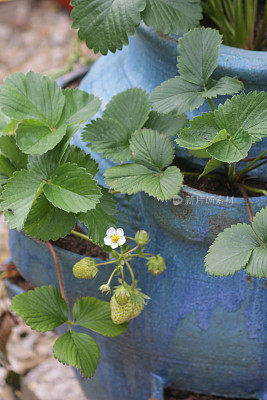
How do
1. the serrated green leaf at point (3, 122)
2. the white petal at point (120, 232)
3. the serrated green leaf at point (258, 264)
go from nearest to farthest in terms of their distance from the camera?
the serrated green leaf at point (258, 264)
the white petal at point (120, 232)
the serrated green leaf at point (3, 122)

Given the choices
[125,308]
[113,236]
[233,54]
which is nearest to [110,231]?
[113,236]

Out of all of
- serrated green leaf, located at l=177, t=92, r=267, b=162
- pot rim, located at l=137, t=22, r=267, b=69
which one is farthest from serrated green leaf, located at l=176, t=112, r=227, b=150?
pot rim, located at l=137, t=22, r=267, b=69

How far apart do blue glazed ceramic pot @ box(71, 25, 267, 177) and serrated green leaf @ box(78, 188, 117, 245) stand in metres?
0.15

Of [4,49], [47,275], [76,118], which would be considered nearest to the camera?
[76,118]

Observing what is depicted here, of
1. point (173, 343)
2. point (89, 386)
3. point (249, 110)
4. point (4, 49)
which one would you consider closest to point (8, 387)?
point (89, 386)

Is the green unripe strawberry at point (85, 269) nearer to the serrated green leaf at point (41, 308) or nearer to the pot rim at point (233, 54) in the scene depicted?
the serrated green leaf at point (41, 308)

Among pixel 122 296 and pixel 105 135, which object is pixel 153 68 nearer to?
pixel 105 135

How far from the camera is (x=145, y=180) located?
769 mm

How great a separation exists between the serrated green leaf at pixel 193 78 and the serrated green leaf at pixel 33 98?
6.2 inches

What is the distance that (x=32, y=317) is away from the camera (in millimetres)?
826

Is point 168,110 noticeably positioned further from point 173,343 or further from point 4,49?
point 4,49

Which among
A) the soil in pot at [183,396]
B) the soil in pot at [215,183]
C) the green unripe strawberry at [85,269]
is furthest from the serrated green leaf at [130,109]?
the soil in pot at [183,396]

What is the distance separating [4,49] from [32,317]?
81.9 inches

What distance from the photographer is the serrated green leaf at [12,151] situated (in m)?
0.86
